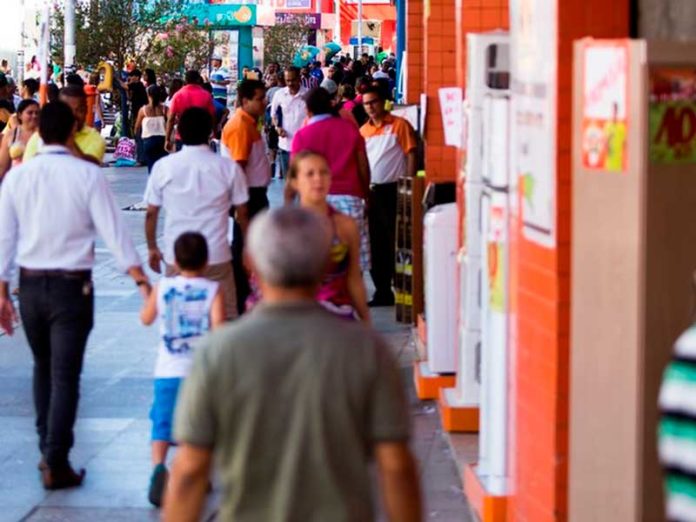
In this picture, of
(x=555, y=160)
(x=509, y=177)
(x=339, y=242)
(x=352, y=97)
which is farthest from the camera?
(x=352, y=97)

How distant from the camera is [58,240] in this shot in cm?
781

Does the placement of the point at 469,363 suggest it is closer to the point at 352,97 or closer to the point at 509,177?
the point at 509,177

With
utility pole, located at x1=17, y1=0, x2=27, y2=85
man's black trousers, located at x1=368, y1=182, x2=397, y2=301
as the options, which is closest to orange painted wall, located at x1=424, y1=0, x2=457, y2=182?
man's black trousers, located at x1=368, y1=182, x2=397, y2=301

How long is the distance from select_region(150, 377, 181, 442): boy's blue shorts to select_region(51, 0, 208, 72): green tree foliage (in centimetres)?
2720

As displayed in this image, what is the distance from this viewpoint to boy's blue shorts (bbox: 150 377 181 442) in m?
7.47

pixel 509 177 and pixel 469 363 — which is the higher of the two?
pixel 509 177

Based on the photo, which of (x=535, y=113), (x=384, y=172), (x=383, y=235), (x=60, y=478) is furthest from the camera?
(x=383, y=235)

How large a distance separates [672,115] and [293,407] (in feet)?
6.14

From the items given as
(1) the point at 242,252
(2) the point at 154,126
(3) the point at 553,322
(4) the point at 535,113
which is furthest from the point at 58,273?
(2) the point at 154,126

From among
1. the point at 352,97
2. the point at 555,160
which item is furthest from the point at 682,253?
the point at 352,97

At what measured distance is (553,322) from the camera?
576cm

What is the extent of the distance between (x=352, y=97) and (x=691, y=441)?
16970mm

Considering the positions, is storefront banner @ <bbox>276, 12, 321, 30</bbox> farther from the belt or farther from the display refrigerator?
the belt

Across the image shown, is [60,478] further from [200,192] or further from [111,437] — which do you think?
[200,192]
